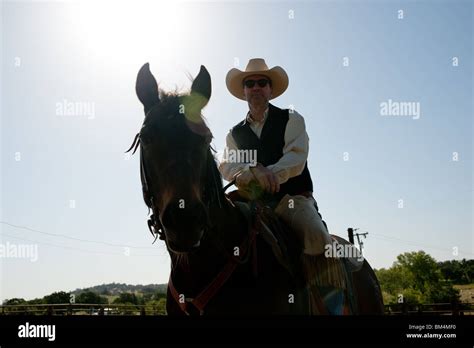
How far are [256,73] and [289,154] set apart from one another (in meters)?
1.47

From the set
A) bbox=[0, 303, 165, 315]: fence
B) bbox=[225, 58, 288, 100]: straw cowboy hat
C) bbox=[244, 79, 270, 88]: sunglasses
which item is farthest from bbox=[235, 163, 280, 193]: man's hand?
bbox=[0, 303, 165, 315]: fence

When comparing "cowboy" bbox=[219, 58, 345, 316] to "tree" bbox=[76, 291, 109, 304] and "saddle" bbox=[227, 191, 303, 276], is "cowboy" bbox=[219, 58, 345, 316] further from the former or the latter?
"tree" bbox=[76, 291, 109, 304]

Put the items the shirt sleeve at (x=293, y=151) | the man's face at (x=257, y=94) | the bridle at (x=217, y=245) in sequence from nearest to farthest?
the bridle at (x=217, y=245)
the shirt sleeve at (x=293, y=151)
the man's face at (x=257, y=94)

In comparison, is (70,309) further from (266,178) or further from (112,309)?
(266,178)

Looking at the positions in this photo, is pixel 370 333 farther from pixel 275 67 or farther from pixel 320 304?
pixel 275 67

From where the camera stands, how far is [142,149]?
325cm

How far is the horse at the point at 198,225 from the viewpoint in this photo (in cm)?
277

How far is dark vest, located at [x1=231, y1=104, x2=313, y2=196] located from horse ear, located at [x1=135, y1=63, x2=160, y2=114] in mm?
1435

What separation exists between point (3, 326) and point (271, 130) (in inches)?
138

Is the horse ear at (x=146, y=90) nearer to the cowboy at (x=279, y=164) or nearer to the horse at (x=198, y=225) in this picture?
the horse at (x=198, y=225)

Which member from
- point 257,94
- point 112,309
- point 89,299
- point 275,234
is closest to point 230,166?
point 275,234

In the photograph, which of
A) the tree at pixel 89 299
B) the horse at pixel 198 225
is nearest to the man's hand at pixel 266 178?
the horse at pixel 198 225

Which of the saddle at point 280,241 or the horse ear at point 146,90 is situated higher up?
the horse ear at point 146,90

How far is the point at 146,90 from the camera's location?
3.49 meters
